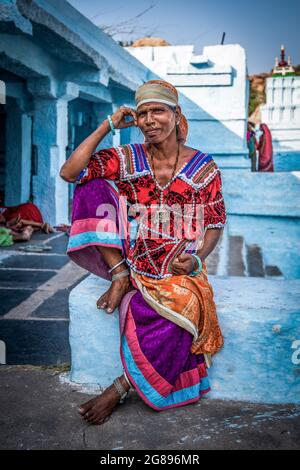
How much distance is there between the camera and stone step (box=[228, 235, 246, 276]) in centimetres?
512

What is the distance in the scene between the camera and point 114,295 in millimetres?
2131

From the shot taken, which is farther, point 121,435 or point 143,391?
point 143,391

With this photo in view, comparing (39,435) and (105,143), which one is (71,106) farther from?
(39,435)

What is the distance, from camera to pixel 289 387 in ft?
6.92

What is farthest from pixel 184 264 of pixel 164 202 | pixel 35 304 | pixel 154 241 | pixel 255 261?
pixel 255 261

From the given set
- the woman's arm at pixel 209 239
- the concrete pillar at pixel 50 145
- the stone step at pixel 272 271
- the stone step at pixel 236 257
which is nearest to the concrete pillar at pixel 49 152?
the concrete pillar at pixel 50 145

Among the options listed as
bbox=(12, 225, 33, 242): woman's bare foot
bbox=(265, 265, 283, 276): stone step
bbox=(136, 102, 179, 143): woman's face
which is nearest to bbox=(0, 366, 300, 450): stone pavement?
bbox=(136, 102, 179, 143): woman's face

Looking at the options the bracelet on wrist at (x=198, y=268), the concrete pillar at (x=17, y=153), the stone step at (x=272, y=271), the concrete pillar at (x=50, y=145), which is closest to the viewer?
the bracelet on wrist at (x=198, y=268)

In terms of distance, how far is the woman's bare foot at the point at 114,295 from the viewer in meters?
2.11

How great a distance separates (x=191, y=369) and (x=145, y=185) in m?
0.88

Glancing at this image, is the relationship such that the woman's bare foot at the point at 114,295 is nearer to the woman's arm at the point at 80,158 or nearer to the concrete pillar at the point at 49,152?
the woman's arm at the point at 80,158

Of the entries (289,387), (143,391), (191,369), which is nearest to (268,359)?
(289,387)

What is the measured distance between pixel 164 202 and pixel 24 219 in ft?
19.1

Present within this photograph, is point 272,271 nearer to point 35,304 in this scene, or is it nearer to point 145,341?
point 35,304
